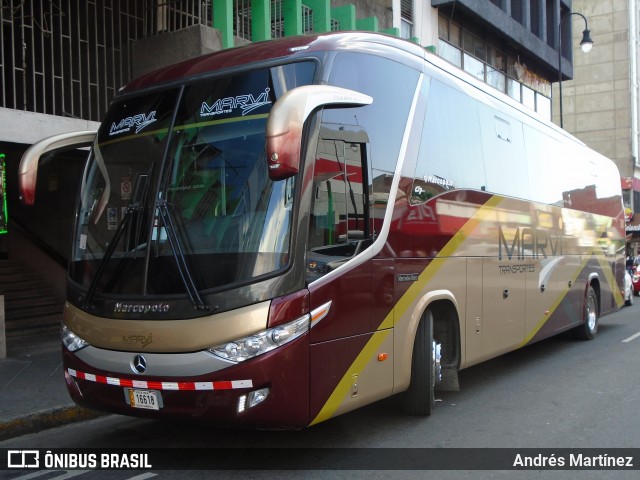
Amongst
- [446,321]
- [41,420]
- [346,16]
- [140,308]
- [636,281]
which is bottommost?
[41,420]

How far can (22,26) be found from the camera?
990cm

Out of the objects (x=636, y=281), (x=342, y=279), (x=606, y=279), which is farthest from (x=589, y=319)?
(x=636, y=281)

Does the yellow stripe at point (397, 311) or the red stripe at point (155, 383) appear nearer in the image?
the red stripe at point (155, 383)

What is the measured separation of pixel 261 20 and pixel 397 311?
7.71 meters

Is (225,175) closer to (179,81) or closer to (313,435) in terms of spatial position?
(179,81)

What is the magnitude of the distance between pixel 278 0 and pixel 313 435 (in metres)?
11.1

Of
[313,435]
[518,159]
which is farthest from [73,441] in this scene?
[518,159]

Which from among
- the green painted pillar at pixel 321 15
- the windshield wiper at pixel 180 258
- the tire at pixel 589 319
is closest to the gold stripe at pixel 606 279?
the tire at pixel 589 319

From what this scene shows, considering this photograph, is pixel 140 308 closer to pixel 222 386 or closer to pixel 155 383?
pixel 155 383

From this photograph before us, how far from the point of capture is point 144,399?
495 centimetres

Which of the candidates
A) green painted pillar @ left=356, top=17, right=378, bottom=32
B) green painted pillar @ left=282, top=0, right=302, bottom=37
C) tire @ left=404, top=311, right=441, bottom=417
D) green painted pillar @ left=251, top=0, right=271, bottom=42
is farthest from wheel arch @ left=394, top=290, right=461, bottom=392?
green painted pillar @ left=356, top=17, right=378, bottom=32

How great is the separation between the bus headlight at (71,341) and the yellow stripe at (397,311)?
2.00 metres

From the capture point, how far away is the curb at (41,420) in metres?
6.39

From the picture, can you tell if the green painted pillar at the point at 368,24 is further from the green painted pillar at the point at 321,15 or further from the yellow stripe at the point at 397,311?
the yellow stripe at the point at 397,311
